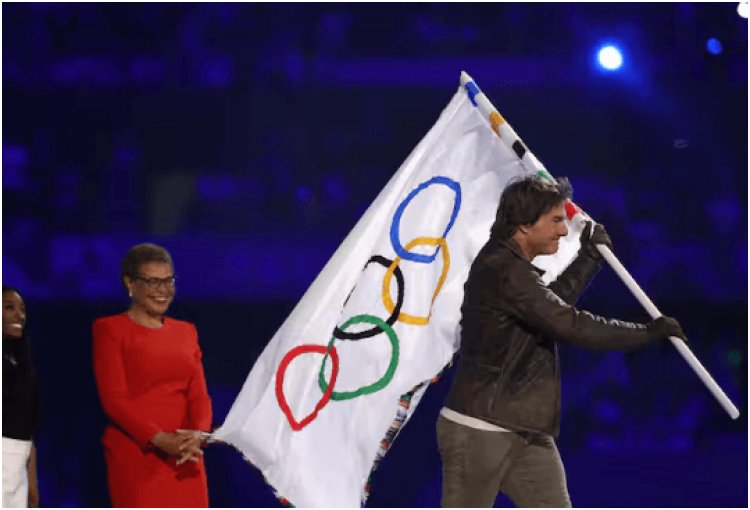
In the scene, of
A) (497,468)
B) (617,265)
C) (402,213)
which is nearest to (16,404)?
(402,213)

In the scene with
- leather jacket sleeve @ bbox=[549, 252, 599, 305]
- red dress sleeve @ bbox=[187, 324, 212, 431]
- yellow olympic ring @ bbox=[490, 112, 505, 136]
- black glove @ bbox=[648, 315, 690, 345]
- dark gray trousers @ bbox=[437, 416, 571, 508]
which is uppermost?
yellow olympic ring @ bbox=[490, 112, 505, 136]

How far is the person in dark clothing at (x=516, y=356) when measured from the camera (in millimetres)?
3885

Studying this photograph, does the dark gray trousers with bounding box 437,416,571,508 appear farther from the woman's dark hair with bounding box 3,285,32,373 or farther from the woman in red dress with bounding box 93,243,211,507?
the woman's dark hair with bounding box 3,285,32,373

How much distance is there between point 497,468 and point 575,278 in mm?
719

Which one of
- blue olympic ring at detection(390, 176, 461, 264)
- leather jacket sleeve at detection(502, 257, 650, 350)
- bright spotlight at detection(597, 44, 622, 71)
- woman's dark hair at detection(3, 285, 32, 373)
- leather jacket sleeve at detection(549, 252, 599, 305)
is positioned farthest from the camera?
bright spotlight at detection(597, 44, 622, 71)

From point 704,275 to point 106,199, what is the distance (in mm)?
2606

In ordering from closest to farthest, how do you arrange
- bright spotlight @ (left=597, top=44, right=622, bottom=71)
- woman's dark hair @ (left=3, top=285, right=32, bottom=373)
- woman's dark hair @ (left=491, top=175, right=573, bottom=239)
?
woman's dark hair @ (left=491, top=175, right=573, bottom=239), woman's dark hair @ (left=3, top=285, right=32, bottom=373), bright spotlight @ (left=597, top=44, right=622, bottom=71)

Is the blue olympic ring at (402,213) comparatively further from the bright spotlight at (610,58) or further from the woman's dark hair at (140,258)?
the bright spotlight at (610,58)

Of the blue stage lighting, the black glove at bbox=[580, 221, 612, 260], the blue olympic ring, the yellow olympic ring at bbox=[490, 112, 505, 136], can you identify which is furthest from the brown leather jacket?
the blue stage lighting

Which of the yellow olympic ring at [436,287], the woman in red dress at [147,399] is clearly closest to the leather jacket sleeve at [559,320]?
the yellow olympic ring at [436,287]

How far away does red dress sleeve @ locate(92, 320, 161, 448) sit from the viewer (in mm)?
4793

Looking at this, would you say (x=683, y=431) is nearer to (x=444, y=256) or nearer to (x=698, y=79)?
(x=698, y=79)

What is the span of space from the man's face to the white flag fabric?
0.41 m

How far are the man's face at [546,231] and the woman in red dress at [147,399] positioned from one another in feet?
4.87
